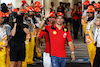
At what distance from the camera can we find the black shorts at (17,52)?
22.3 feet

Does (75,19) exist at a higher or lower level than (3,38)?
higher

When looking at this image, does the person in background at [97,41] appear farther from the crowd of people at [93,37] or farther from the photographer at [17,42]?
the photographer at [17,42]

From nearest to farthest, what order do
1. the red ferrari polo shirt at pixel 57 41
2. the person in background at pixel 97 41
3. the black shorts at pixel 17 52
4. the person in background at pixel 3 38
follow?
the red ferrari polo shirt at pixel 57 41, the person in background at pixel 97 41, the black shorts at pixel 17 52, the person in background at pixel 3 38

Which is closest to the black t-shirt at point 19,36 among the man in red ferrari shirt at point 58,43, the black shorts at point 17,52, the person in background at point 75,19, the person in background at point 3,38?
the black shorts at point 17,52

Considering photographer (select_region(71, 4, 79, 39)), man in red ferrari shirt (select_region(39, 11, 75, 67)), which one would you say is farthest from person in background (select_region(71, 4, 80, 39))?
man in red ferrari shirt (select_region(39, 11, 75, 67))

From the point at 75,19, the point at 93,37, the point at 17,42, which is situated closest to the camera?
the point at 17,42

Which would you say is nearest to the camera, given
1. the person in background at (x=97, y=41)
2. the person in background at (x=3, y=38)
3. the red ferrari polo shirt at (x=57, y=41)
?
the red ferrari polo shirt at (x=57, y=41)

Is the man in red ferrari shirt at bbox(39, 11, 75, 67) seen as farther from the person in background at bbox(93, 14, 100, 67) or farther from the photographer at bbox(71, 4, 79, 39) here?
the photographer at bbox(71, 4, 79, 39)

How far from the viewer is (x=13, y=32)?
22.0ft

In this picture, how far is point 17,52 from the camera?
6.86 m

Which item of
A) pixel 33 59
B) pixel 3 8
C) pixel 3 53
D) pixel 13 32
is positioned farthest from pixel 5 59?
pixel 33 59

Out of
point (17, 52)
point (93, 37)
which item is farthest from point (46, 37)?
point (93, 37)

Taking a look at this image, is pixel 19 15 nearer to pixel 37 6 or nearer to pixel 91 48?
pixel 91 48

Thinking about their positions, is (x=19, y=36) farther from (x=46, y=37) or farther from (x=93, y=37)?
(x=93, y=37)
